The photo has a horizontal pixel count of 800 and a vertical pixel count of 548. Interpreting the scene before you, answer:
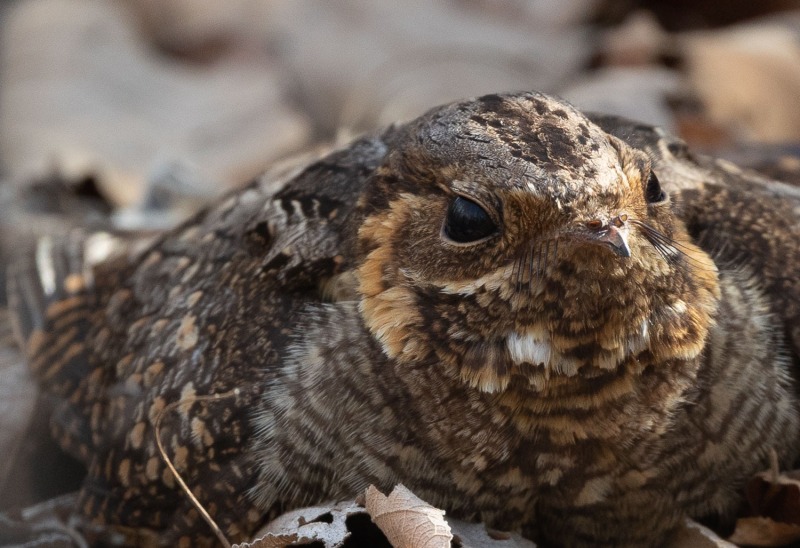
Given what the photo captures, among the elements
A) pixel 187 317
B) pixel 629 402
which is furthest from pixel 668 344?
pixel 187 317

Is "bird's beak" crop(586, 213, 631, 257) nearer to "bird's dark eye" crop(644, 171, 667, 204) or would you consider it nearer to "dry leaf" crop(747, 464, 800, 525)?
"bird's dark eye" crop(644, 171, 667, 204)

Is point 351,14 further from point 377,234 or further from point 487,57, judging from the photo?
point 377,234

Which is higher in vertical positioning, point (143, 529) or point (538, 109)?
point (538, 109)

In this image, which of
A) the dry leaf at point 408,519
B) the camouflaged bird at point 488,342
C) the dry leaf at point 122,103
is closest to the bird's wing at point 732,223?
the camouflaged bird at point 488,342

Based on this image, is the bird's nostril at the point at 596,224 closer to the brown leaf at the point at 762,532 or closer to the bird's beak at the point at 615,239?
the bird's beak at the point at 615,239

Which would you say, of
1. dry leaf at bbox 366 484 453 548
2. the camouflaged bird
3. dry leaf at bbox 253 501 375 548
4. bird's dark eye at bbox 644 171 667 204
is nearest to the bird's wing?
the camouflaged bird

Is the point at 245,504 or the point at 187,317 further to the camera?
the point at 187,317

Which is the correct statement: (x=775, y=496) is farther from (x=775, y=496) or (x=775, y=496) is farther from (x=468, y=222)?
(x=468, y=222)
